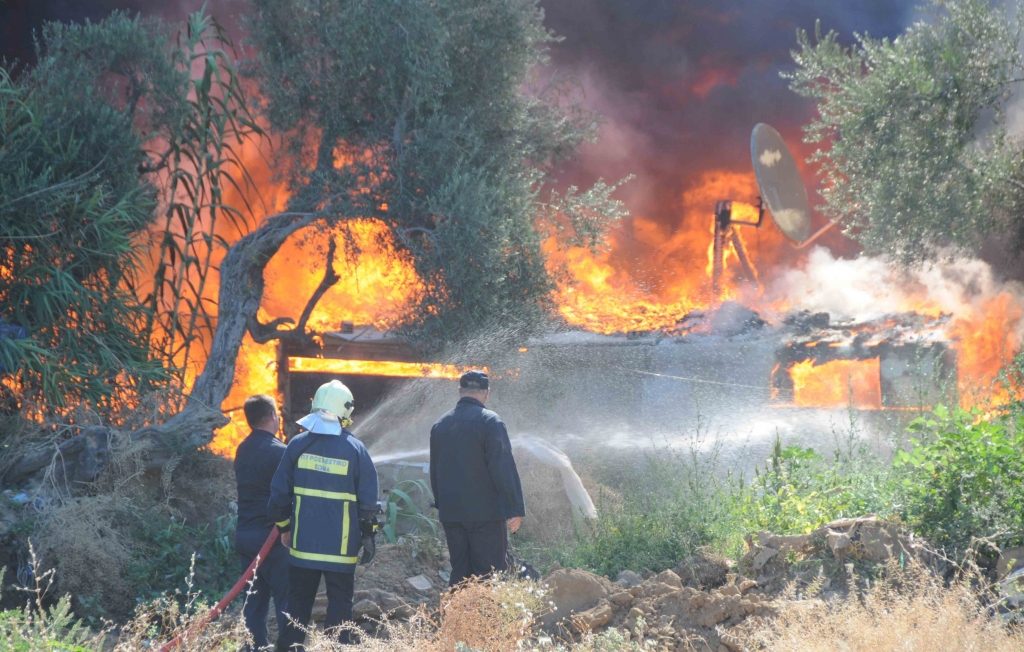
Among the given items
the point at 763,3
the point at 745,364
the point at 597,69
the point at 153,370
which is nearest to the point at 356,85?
the point at 153,370

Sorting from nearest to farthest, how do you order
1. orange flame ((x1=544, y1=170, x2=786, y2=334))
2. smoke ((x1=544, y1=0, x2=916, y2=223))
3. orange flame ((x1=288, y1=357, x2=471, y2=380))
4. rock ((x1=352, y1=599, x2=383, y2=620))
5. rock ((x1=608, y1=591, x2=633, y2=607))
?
rock ((x1=608, y1=591, x2=633, y2=607)) < rock ((x1=352, y1=599, x2=383, y2=620)) < orange flame ((x1=288, y1=357, x2=471, y2=380)) < orange flame ((x1=544, y1=170, x2=786, y2=334)) < smoke ((x1=544, y1=0, x2=916, y2=223))

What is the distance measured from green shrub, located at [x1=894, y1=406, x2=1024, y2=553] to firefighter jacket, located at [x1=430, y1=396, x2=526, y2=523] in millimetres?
2543

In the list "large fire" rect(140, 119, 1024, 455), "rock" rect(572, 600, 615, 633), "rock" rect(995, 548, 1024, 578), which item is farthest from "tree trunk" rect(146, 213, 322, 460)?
"rock" rect(995, 548, 1024, 578)

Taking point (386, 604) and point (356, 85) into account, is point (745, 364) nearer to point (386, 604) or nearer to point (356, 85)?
point (356, 85)

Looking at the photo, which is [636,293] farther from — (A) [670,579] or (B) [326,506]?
(B) [326,506]

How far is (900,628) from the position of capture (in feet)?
14.0

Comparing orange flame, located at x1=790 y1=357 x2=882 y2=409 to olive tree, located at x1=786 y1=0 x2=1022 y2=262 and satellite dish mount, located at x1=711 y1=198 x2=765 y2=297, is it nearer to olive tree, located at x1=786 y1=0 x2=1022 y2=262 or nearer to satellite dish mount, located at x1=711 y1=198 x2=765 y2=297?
olive tree, located at x1=786 y1=0 x2=1022 y2=262

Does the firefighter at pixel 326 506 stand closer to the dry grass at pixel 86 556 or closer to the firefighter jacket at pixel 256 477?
the firefighter jacket at pixel 256 477

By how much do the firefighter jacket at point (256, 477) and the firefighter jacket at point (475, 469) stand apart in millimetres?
1121

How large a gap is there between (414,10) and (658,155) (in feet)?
46.5

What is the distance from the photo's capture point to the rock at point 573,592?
6.03m

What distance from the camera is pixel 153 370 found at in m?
10.7

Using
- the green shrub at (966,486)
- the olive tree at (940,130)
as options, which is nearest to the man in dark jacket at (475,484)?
the green shrub at (966,486)

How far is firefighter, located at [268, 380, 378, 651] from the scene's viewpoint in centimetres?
598
